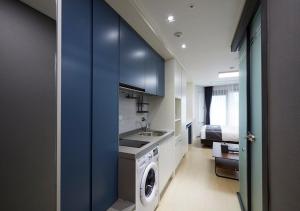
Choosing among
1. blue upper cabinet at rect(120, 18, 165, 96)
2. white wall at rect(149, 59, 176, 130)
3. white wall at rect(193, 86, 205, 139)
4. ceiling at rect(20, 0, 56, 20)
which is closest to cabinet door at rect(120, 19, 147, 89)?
blue upper cabinet at rect(120, 18, 165, 96)

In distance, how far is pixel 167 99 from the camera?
3.10m

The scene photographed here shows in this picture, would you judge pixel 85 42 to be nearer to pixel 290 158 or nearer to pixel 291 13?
pixel 291 13

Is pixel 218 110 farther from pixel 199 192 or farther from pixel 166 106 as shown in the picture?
pixel 199 192

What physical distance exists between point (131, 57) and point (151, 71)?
0.69 metres

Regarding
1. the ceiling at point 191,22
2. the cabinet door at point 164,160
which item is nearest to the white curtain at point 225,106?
the ceiling at point 191,22

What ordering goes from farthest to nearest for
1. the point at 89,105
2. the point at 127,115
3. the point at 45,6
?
the point at 127,115, the point at 89,105, the point at 45,6

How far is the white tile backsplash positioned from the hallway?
129cm

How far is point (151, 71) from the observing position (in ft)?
8.04

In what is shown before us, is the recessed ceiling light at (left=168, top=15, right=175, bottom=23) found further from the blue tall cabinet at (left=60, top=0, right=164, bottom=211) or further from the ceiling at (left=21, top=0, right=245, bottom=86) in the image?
the blue tall cabinet at (left=60, top=0, right=164, bottom=211)

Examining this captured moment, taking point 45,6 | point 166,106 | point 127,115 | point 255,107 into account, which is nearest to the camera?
point 45,6

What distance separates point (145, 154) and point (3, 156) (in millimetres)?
1217

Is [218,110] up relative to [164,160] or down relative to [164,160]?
up

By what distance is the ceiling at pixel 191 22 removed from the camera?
4.99ft

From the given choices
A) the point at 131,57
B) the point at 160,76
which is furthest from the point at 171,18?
the point at 160,76
